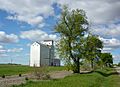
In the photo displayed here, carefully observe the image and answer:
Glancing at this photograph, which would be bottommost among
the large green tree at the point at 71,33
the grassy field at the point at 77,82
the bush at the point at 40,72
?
the grassy field at the point at 77,82

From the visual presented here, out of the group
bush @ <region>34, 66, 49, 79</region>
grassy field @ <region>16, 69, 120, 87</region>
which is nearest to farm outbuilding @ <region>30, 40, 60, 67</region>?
bush @ <region>34, 66, 49, 79</region>

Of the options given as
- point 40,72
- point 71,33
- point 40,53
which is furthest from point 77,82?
point 40,53

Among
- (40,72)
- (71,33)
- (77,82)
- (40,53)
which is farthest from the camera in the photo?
(40,53)

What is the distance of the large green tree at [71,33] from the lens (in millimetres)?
58312

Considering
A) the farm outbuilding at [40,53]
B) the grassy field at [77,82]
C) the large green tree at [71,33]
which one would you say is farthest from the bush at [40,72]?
the farm outbuilding at [40,53]

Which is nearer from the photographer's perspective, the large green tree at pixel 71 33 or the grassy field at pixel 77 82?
the grassy field at pixel 77 82

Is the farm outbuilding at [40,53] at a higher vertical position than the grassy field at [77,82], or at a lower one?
higher

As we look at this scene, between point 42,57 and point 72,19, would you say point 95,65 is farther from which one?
point 42,57

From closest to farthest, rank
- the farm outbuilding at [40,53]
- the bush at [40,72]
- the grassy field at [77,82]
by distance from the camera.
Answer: the grassy field at [77,82]
the bush at [40,72]
the farm outbuilding at [40,53]

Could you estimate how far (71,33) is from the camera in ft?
193

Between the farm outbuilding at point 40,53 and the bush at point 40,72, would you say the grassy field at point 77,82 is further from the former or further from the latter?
the farm outbuilding at point 40,53

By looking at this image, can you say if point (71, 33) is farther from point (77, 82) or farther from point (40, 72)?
point (77, 82)

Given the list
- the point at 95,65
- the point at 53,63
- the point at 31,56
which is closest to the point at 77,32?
the point at 95,65

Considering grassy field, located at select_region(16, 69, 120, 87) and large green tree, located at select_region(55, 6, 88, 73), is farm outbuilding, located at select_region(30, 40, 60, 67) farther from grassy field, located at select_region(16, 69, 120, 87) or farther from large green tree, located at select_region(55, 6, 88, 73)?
grassy field, located at select_region(16, 69, 120, 87)
